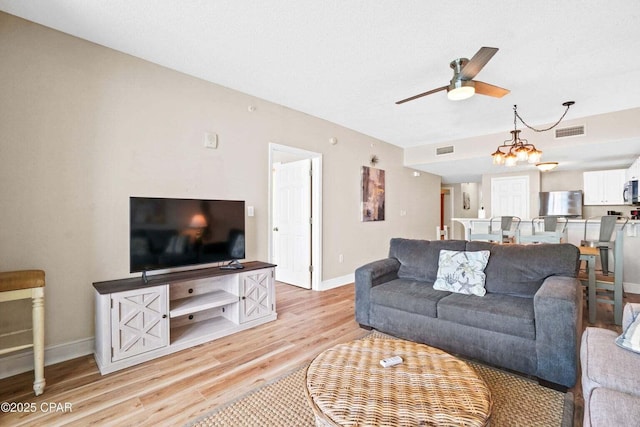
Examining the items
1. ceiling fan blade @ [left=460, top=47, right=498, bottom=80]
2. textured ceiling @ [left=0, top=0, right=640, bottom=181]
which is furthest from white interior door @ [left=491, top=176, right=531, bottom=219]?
ceiling fan blade @ [left=460, top=47, right=498, bottom=80]

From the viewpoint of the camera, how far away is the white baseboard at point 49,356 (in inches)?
85.3

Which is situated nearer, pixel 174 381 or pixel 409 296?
pixel 174 381

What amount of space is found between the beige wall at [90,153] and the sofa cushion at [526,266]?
8.38 ft

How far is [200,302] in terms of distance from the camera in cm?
283

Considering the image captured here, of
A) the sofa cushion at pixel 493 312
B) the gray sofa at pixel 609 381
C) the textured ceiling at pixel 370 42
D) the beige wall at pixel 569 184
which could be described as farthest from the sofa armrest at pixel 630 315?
the beige wall at pixel 569 184

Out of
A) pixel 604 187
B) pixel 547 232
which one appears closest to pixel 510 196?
pixel 604 187

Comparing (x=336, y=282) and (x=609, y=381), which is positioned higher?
(x=609, y=381)

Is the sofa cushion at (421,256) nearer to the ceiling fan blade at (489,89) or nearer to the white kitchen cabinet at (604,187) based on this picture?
the ceiling fan blade at (489,89)

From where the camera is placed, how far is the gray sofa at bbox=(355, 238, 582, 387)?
6.50ft

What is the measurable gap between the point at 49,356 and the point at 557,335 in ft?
12.2

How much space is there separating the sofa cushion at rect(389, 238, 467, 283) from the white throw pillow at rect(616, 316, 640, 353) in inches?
59.5

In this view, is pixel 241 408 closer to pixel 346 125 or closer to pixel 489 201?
pixel 346 125

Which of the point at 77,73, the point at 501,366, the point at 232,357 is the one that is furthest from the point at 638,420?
the point at 77,73

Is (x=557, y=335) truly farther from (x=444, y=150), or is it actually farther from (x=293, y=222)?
(x=444, y=150)
